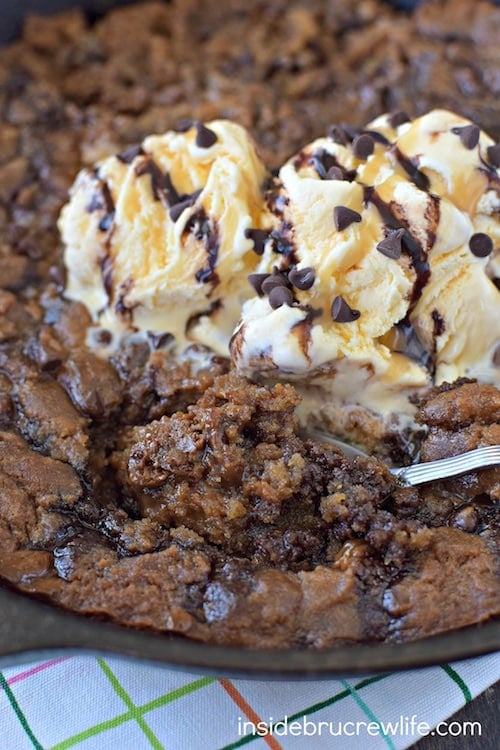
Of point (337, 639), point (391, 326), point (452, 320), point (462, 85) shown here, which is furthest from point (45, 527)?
point (462, 85)

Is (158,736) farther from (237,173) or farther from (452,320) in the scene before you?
(237,173)

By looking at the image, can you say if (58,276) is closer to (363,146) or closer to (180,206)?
(180,206)

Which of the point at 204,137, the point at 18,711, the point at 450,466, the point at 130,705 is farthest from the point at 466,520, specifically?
the point at 204,137

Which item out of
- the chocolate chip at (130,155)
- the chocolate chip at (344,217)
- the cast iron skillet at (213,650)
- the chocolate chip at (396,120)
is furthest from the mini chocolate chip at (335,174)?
the cast iron skillet at (213,650)

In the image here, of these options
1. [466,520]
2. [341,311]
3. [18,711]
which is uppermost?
[341,311]

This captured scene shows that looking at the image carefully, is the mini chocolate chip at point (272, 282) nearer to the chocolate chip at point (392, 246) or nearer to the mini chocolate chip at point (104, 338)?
the chocolate chip at point (392, 246)
